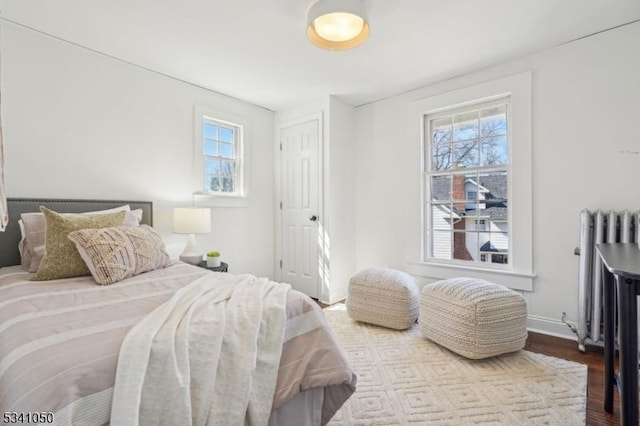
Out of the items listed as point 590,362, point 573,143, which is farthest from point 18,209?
point 573,143

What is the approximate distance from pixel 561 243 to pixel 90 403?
319 cm

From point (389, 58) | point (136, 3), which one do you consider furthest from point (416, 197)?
point (136, 3)

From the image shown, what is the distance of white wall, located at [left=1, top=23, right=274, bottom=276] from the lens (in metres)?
2.24

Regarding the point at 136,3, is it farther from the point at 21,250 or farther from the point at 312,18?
the point at 21,250

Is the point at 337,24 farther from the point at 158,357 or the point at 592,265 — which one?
the point at 592,265

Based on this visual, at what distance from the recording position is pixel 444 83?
10.4ft

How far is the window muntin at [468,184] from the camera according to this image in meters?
2.88

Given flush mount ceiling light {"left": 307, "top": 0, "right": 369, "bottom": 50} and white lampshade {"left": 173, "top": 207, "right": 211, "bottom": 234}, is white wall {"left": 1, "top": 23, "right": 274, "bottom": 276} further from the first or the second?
flush mount ceiling light {"left": 307, "top": 0, "right": 369, "bottom": 50}

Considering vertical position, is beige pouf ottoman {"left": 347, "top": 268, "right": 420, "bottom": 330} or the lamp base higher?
the lamp base

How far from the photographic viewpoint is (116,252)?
1807 mm

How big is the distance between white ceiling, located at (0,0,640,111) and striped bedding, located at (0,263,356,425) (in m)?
1.85

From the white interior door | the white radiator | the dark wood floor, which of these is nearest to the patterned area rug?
the dark wood floor

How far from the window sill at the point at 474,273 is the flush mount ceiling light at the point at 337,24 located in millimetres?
2319

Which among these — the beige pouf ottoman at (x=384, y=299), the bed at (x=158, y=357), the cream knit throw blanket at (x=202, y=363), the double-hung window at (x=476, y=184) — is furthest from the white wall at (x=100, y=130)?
the double-hung window at (x=476, y=184)
